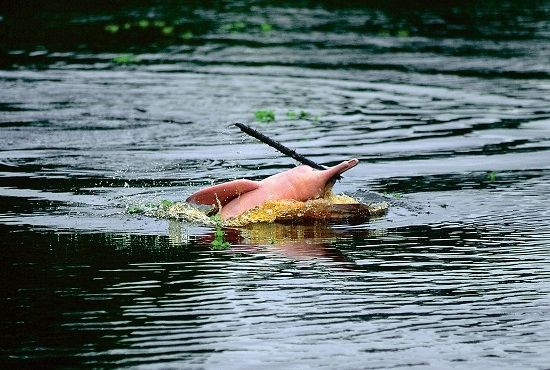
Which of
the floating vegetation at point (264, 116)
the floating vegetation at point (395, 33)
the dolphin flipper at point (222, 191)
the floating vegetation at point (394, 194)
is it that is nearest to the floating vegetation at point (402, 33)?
the floating vegetation at point (395, 33)

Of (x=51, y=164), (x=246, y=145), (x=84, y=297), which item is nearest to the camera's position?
(x=84, y=297)

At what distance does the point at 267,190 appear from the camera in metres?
11.9

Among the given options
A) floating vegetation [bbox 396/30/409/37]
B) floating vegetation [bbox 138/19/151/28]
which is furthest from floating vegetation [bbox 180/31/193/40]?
floating vegetation [bbox 396/30/409/37]

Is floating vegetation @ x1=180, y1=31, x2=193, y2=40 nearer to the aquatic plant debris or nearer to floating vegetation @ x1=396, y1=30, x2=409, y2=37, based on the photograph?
floating vegetation @ x1=396, y1=30, x2=409, y2=37

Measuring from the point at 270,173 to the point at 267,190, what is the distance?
8.32 feet

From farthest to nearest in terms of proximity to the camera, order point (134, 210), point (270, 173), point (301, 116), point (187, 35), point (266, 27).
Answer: point (266, 27), point (187, 35), point (301, 116), point (270, 173), point (134, 210)

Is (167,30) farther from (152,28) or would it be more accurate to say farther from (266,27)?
(266,27)

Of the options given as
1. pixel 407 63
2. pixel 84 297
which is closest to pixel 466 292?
pixel 84 297

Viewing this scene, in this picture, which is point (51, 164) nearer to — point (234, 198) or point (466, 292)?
point (234, 198)

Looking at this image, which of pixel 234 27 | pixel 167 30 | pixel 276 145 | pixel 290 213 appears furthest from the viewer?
pixel 234 27

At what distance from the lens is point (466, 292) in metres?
9.44

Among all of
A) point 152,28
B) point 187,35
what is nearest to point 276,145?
point 187,35

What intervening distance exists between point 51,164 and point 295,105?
554 centimetres

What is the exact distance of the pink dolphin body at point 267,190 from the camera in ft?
38.6
